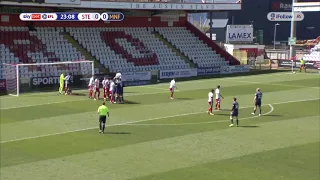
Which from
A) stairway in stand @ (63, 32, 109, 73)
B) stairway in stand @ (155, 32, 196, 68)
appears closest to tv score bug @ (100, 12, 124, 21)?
stairway in stand @ (63, 32, 109, 73)

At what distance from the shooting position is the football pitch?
59.5 feet

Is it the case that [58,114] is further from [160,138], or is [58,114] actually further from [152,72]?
[152,72]

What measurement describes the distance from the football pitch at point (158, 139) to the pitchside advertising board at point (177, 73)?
11.9 metres

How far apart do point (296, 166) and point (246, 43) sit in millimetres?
57337

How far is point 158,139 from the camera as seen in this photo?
77.2 feet

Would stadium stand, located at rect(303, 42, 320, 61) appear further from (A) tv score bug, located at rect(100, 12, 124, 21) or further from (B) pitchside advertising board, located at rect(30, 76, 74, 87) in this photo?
(B) pitchside advertising board, located at rect(30, 76, 74, 87)

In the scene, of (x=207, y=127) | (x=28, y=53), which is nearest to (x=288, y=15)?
(x=28, y=53)

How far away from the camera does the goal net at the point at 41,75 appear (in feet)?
129

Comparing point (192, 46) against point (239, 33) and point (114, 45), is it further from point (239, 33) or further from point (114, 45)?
point (239, 33)

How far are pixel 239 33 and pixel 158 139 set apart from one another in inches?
1999

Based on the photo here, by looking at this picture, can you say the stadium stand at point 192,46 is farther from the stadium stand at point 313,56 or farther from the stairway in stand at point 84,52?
the stadium stand at point 313,56

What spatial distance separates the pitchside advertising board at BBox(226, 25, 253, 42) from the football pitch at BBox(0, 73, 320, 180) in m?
33.6

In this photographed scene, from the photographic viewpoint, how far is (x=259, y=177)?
17359mm

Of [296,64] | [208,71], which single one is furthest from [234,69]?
[296,64]
